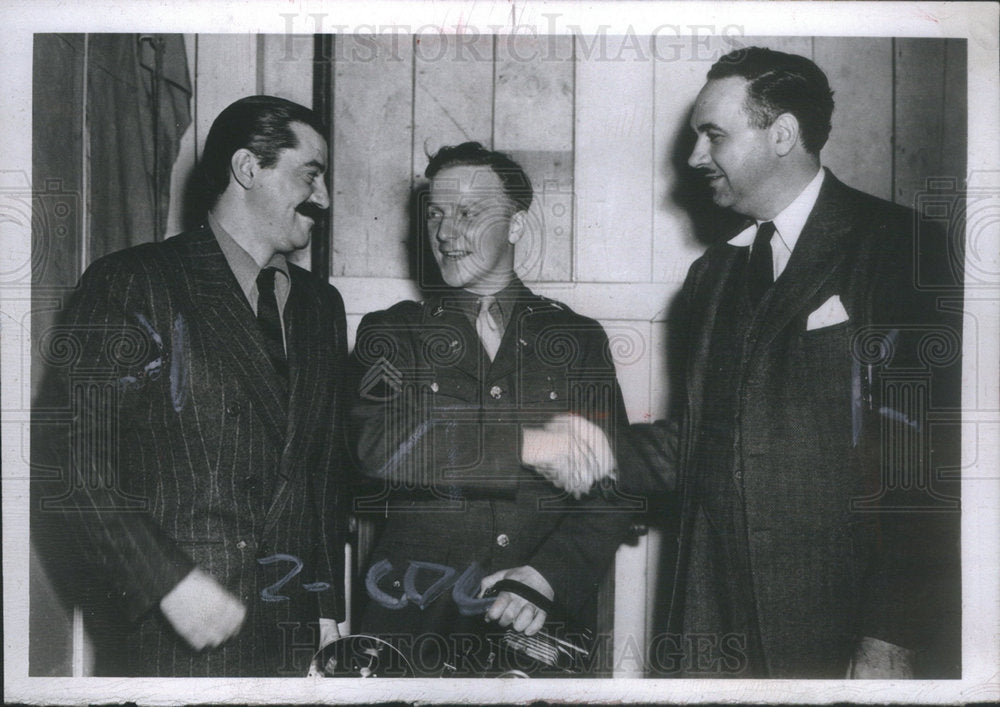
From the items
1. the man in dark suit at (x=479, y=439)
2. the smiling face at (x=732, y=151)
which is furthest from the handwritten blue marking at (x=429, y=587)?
the smiling face at (x=732, y=151)

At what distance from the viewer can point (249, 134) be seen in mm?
1695

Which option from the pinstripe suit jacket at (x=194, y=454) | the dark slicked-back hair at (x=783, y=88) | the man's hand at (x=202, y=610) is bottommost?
the man's hand at (x=202, y=610)

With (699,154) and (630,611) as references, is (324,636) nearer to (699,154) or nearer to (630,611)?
(630,611)

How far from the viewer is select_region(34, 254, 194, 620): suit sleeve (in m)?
1.66

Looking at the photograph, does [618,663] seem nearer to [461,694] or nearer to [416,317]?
[461,694]

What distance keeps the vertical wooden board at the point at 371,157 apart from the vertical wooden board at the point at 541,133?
19cm

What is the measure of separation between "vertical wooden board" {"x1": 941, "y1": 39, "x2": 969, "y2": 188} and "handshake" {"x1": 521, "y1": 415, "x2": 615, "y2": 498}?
90cm

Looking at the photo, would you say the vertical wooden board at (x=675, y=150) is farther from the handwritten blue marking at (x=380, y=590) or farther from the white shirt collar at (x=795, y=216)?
the handwritten blue marking at (x=380, y=590)

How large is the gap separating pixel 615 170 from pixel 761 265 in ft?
1.12

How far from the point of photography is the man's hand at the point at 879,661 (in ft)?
5.53

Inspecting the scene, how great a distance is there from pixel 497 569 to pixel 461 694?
27 centimetres

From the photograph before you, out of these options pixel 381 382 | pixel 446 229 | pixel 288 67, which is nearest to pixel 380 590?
pixel 381 382

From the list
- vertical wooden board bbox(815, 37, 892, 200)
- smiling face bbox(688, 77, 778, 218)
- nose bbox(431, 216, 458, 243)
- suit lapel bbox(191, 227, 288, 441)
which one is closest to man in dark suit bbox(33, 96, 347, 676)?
suit lapel bbox(191, 227, 288, 441)

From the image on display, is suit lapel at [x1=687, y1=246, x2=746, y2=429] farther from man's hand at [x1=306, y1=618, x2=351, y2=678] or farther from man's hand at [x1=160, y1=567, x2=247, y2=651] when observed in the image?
man's hand at [x1=160, y1=567, x2=247, y2=651]
